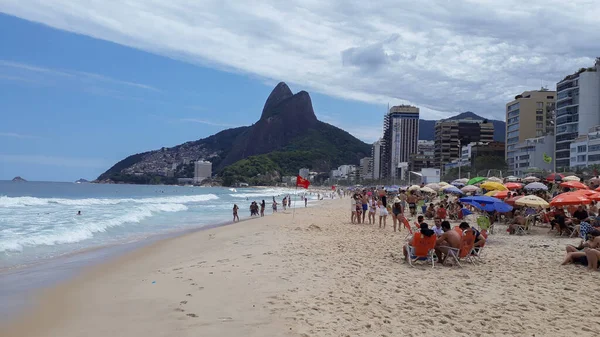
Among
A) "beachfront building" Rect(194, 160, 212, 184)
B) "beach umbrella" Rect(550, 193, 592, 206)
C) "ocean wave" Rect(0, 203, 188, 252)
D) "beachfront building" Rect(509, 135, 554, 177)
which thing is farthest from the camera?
A: "beachfront building" Rect(194, 160, 212, 184)

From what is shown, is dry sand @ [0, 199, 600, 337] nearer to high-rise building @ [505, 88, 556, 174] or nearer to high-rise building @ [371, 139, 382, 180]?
high-rise building @ [505, 88, 556, 174]

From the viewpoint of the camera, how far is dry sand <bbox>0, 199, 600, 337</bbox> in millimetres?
5027

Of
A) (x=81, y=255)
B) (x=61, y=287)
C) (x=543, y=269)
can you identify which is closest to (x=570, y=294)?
(x=543, y=269)

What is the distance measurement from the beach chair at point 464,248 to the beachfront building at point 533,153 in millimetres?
53015

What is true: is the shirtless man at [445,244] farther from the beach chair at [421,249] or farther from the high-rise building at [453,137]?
the high-rise building at [453,137]

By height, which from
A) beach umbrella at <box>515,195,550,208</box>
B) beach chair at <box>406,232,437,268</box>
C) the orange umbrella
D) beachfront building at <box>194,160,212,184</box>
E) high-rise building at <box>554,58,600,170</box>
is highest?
high-rise building at <box>554,58,600,170</box>

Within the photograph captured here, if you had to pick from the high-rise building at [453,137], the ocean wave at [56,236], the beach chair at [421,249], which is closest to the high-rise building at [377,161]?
the high-rise building at [453,137]

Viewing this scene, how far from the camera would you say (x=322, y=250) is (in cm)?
1038

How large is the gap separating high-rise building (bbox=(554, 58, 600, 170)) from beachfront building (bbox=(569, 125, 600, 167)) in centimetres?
163

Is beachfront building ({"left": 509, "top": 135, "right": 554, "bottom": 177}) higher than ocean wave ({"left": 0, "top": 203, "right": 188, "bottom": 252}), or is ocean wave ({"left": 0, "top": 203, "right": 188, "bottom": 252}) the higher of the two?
beachfront building ({"left": 509, "top": 135, "right": 554, "bottom": 177})

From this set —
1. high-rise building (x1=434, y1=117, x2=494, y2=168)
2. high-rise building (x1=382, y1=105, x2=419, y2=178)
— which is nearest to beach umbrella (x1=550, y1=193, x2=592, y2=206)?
high-rise building (x1=434, y1=117, x2=494, y2=168)

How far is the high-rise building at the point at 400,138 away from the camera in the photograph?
136 m

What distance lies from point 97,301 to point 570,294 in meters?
6.21

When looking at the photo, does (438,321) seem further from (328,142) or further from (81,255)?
(328,142)
